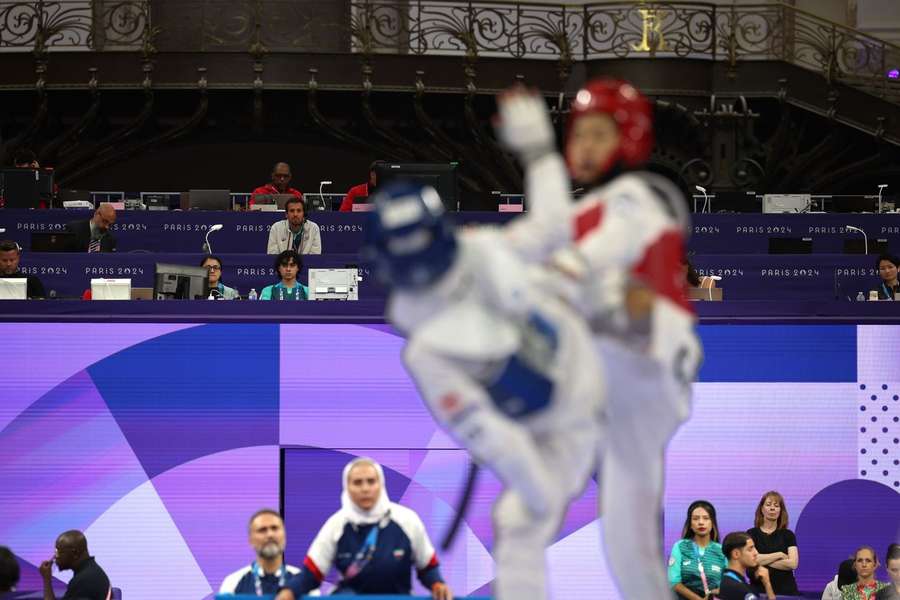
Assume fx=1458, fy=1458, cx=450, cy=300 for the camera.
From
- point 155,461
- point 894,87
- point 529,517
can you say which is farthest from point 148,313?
point 894,87

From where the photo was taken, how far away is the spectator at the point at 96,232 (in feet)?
35.8

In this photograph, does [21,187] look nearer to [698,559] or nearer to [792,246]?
[792,246]

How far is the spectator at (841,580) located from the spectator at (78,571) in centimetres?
383

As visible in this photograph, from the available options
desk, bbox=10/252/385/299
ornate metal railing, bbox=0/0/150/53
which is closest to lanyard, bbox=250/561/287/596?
desk, bbox=10/252/385/299

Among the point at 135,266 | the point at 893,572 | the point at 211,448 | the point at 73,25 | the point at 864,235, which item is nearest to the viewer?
the point at 893,572

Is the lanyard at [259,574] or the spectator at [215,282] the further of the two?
the spectator at [215,282]

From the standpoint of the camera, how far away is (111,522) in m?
8.49

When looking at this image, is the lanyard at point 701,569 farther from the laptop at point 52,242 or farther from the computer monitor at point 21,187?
the computer monitor at point 21,187

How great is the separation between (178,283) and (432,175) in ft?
9.49

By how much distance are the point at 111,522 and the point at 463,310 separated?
17.6 feet

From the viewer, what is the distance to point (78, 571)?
293 inches

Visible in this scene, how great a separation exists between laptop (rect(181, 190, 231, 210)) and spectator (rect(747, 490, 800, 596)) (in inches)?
219

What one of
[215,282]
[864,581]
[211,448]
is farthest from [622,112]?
Answer: [215,282]

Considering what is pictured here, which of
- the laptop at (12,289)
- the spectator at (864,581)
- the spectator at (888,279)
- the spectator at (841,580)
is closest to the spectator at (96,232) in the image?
the laptop at (12,289)
